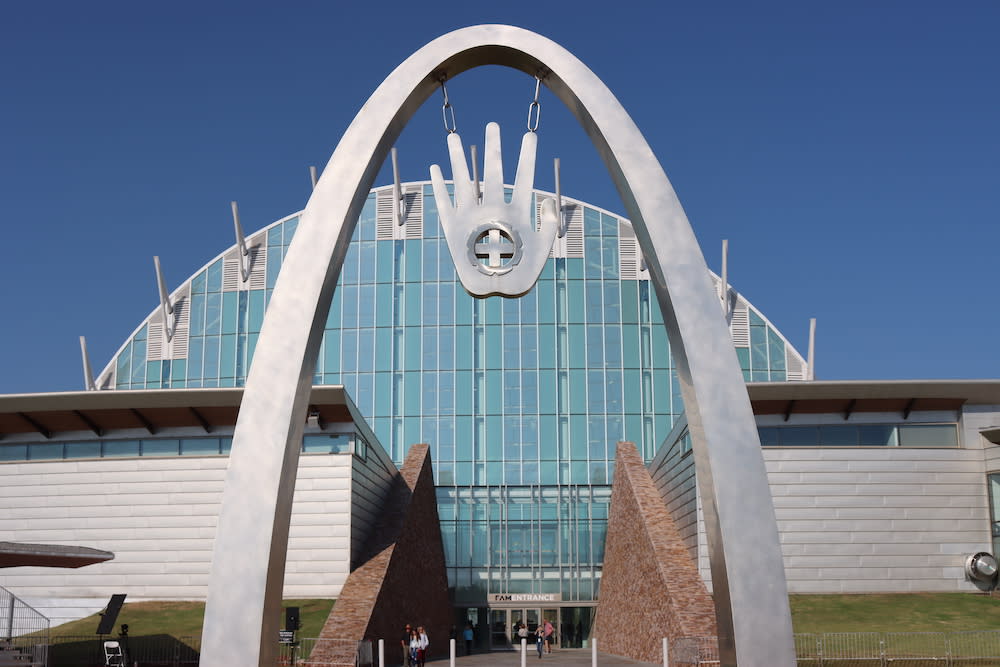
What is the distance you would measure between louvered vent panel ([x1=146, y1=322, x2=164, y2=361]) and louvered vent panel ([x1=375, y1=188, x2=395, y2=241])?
11850 millimetres

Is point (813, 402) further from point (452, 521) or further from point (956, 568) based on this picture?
point (452, 521)

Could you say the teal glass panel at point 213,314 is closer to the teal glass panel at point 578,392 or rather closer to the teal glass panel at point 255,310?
the teal glass panel at point 255,310

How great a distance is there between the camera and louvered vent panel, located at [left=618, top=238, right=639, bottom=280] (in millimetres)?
53812

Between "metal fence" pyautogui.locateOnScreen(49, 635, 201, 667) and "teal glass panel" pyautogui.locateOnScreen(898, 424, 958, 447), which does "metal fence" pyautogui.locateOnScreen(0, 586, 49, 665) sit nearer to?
"metal fence" pyautogui.locateOnScreen(49, 635, 201, 667)

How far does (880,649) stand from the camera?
27.4 meters

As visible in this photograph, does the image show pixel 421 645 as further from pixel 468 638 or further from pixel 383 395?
pixel 383 395

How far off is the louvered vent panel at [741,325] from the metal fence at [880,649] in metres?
26.4

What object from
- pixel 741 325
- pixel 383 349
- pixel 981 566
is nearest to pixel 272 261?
pixel 383 349

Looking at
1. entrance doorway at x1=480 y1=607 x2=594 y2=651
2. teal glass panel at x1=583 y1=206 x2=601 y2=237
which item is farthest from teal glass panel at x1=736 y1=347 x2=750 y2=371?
entrance doorway at x1=480 y1=607 x2=594 y2=651

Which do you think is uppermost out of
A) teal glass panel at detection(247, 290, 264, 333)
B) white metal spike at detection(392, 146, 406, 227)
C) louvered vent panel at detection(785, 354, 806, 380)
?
white metal spike at detection(392, 146, 406, 227)

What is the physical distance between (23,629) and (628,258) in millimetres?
31716

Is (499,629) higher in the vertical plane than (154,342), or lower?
lower

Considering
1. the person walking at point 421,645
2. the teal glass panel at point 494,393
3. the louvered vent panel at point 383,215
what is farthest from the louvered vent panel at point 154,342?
the person walking at point 421,645

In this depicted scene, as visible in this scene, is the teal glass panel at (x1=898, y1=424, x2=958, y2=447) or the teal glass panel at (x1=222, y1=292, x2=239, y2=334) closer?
the teal glass panel at (x1=898, y1=424, x2=958, y2=447)
